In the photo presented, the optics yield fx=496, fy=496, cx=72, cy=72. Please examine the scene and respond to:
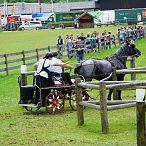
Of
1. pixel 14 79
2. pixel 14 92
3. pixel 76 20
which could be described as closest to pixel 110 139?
pixel 14 92

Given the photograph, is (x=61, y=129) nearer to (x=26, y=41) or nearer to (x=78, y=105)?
(x=78, y=105)

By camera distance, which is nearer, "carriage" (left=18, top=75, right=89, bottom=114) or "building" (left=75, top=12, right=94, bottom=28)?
"carriage" (left=18, top=75, right=89, bottom=114)

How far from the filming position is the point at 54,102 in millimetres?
12109

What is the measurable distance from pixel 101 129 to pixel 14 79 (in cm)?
1151

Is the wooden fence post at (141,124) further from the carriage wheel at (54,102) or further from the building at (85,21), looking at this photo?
the building at (85,21)

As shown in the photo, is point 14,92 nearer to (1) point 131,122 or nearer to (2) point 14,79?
(2) point 14,79

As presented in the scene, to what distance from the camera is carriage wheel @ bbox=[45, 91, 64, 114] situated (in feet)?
39.5

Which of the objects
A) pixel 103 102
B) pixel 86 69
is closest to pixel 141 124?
pixel 103 102

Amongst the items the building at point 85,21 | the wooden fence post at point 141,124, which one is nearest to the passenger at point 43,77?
the wooden fence post at point 141,124

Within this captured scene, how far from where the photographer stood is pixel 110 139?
30.0ft

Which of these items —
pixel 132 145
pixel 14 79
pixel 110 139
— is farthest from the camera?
pixel 14 79

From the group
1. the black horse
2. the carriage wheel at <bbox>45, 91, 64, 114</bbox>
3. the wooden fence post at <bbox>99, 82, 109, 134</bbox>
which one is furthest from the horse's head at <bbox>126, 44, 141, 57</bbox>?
the wooden fence post at <bbox>99, 82, 109, 134</bbox>

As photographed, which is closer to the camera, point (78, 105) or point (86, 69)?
point (78, 105)

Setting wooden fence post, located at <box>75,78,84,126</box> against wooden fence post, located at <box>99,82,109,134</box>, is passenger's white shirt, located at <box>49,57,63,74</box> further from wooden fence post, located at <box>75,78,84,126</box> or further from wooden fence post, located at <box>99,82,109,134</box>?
wooden fence post, located at <box>99,82,109,134</box>
